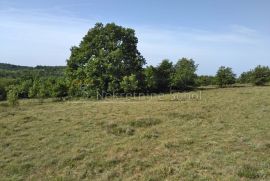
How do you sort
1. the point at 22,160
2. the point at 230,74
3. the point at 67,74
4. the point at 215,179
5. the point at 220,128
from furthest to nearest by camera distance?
the point at 230,74 → the point at 67,74 → the point at 220,128 → the point at 22,160 → the point at 215,179

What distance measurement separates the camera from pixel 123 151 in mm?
10062

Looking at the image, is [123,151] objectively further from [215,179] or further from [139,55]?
[139,55]

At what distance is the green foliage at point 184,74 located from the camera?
4262 cm

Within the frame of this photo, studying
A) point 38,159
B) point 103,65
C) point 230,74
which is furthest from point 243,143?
point 230,74

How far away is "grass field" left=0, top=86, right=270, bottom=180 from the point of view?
26.4 feet

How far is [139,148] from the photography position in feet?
34.0

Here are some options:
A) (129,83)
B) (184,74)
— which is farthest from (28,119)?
(184,74)

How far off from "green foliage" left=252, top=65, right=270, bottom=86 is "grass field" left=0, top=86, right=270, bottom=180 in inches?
1286

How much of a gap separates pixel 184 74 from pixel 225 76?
7.69m

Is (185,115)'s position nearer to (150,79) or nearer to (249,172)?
(249,172)

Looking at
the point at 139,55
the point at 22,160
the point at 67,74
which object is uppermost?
the point at 139,55

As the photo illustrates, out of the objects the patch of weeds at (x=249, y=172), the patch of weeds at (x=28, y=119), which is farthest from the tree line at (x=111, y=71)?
the patch of weeds at (x=249, y=172)

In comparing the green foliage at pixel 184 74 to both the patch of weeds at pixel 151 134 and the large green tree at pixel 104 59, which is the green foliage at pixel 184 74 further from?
the patch of weeds at pixel 151 134

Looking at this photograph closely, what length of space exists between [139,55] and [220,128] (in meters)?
27.6
